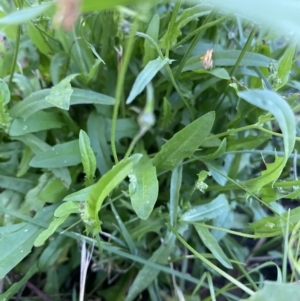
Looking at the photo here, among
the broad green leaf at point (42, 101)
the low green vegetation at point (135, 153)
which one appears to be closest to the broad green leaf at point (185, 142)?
the low green vegetation at point (135, 153)

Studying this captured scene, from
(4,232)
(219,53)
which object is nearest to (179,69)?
(219,53)

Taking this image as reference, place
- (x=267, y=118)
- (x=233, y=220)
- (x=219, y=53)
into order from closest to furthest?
(x=267, y=118)
(x=219, y=53)
(x=233, y=220)

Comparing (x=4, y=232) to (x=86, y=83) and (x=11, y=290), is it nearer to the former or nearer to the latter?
(x=11, y=290)

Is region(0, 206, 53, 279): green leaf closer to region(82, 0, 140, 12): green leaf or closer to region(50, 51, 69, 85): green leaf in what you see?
region(50, 51, 69, 85): green leaf

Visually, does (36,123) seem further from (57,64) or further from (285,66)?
(285,66)

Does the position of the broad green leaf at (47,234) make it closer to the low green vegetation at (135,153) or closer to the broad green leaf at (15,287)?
the low green vegetation at (135,153)

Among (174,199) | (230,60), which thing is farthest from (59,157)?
(230,60)
